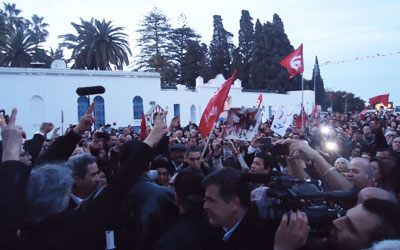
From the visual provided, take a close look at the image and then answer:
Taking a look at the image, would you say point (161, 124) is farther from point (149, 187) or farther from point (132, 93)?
point (132, 93)

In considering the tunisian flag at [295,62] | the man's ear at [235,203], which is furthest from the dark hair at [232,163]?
the tunisian flag at [295,62]

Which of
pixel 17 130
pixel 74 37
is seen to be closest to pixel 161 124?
pixel 17 130

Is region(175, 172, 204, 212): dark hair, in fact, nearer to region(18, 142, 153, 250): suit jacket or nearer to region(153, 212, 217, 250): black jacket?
region(153, 212, 217, 250): black jacket

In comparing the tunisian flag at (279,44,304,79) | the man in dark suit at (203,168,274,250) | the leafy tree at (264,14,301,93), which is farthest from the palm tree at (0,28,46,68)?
the man in dark suit at (203,168,274,250)

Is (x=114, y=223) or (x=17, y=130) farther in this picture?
(x=114, y=223)

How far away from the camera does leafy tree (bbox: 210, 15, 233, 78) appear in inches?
2205

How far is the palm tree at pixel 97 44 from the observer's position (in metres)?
34.9

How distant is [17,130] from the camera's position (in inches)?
79.0

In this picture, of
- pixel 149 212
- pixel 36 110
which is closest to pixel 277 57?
pixel 36 110

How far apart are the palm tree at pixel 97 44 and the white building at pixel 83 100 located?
26.5 ft

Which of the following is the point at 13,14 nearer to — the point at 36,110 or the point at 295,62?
the point at 36,110

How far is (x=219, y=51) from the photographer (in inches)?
2248

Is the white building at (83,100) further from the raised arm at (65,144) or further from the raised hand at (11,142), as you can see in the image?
the raised hand at (11,142)

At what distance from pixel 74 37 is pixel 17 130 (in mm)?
35815
